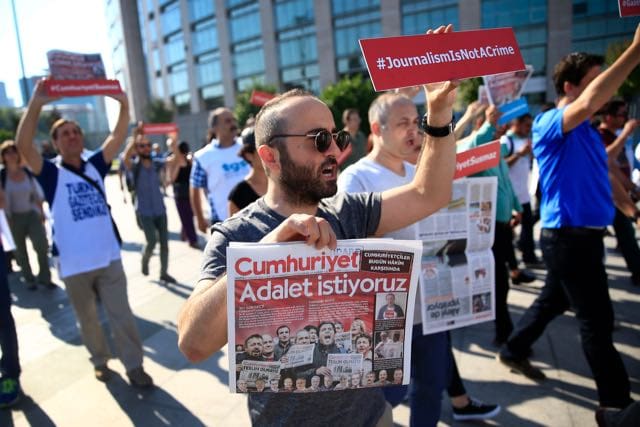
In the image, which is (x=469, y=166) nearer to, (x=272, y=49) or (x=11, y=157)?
(x=11, y=157)

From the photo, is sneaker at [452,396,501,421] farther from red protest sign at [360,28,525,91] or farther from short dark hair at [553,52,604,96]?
red protest sign at [360,28,525,91]

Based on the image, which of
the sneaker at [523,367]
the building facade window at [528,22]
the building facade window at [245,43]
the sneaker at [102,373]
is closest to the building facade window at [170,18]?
the building facade window at [245,43]

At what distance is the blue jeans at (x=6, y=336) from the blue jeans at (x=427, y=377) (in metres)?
2.92

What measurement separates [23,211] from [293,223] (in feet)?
20.6

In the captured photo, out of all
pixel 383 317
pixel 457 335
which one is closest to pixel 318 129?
pixel 383 317

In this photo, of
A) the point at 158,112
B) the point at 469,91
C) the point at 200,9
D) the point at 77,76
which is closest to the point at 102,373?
the point at 77,76

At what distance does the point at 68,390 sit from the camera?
11.1ft

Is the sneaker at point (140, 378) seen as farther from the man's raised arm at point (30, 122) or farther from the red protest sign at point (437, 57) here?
the red protest sign at point (437, 57)

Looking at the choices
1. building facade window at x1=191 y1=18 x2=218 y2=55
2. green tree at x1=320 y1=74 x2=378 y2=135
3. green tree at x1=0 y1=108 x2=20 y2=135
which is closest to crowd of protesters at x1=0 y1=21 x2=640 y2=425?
green tree at x1=320 y1=74 x2=378 y2=135

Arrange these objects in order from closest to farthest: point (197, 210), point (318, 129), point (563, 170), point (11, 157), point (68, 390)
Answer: point (318, 129)
point (563, 170)
point (68, 390)
point (197, 210)
point (11, 157)

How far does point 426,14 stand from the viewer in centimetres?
3322

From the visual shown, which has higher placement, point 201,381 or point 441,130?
point 441,130

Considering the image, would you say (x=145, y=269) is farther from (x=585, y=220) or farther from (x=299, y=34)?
(x=299, y=34)

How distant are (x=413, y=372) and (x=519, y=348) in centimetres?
131
